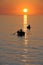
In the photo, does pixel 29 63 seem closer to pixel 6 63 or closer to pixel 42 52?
pixel 6 63

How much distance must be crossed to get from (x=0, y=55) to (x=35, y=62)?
3953 mm

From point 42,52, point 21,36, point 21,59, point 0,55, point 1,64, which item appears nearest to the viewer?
point 1,64

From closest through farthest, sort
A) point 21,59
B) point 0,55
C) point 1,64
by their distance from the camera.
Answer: point 1,64 → point 21,59 → point 0,55

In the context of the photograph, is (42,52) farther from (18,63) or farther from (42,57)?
(18,63)

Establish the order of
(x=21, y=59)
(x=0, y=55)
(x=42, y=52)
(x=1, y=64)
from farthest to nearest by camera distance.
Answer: (x=42, y=52) < (x=0, y=55) < (x=21, y=59) < (x=1, y=64)

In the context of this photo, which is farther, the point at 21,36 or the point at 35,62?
the point at 21,36

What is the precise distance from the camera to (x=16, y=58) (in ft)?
71.5

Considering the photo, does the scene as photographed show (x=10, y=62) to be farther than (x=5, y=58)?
No

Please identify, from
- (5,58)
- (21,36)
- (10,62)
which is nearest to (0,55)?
(5,58)

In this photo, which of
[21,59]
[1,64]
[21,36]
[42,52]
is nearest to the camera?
[1,64]

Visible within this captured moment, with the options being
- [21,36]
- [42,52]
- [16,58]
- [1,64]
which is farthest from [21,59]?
[21,36]

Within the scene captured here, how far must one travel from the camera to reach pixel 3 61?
2062 centimetres

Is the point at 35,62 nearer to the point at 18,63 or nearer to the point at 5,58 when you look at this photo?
the point at 18,63

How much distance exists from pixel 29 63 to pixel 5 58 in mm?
2564
